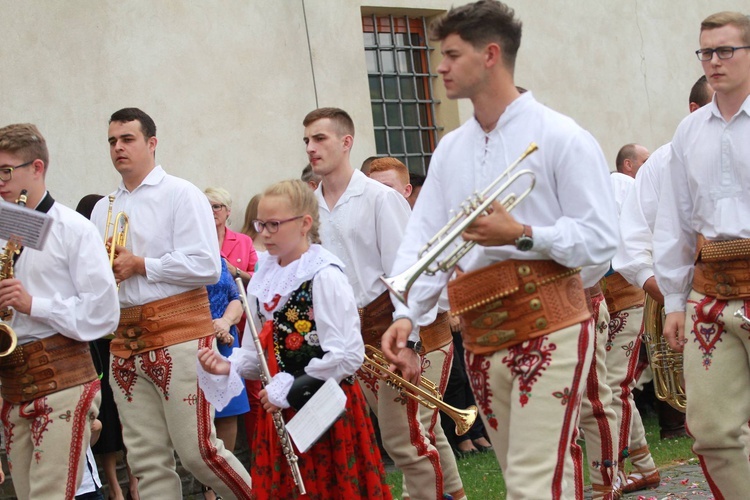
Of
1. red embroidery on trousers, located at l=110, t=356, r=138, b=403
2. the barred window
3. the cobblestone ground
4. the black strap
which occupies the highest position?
the barred window

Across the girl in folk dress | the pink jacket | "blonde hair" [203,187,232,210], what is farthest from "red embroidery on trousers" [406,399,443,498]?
"blonde hair" [203,187,232,210]

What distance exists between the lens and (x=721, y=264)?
17.0 feet

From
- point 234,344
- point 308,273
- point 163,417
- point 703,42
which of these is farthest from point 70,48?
point 703,42

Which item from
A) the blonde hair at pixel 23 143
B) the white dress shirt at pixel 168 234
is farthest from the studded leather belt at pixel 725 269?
the blonde hair at pixel 23 143

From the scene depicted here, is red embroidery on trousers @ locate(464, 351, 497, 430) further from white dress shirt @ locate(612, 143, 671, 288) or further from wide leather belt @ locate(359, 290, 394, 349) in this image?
white dress shirt @ locate(612, 143, 671, 288)

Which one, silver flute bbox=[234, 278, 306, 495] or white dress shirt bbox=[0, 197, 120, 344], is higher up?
white dress shirt bbox=[0, 197, 120, 344]

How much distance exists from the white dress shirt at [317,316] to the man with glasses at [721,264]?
147 cm

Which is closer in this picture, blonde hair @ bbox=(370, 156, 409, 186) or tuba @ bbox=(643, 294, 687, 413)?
tuba @ bbox=(643, 294, 687, 413)

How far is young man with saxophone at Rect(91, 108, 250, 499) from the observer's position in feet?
21.4

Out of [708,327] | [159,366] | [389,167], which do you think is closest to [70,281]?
[159,366]

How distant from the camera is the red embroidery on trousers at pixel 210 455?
6551 millimetres

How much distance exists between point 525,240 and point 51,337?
2.66m

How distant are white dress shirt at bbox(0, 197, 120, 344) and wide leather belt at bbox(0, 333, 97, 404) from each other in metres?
0.06

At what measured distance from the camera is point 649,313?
8039 mm
